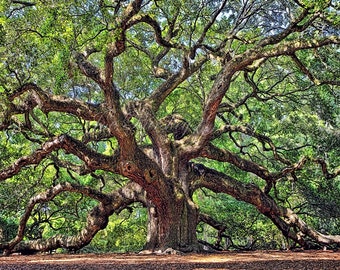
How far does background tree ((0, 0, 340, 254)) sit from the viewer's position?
22.6 ft

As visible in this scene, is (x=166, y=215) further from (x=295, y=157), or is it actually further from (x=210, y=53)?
(x=295, y=157)

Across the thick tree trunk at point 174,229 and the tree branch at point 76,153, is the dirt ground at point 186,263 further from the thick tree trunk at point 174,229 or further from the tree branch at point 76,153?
the tree branch at point 76,153

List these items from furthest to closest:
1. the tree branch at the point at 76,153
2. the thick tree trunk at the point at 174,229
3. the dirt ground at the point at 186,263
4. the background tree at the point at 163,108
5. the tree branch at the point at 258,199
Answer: the tree branch at the point at 258,199, the thick tree trunk at the point at 174,229, the tree branch at the point at 76,153, the background tree at the point at 163,108, the dirt ground at the point at 186,263

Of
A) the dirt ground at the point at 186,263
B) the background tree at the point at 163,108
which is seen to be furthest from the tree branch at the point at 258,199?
the dirt ground at the point at 186,263

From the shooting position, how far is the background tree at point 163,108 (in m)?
6.89

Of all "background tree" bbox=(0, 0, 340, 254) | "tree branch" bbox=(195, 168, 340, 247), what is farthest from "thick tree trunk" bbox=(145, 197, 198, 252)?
"tree branch" bbox=(195, 168, 340, 247)

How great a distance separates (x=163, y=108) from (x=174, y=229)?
527cm

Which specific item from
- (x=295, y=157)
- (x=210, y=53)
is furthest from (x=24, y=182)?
(x=295, y=157)

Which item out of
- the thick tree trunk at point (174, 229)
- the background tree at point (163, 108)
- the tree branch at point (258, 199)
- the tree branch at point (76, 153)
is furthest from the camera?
the tree branch at point (258, 199)

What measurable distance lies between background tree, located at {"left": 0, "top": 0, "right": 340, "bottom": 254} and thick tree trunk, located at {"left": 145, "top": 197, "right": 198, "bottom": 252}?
24 millimetres

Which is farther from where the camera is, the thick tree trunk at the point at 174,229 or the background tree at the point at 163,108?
the thick tree trunk at the point at 174,229

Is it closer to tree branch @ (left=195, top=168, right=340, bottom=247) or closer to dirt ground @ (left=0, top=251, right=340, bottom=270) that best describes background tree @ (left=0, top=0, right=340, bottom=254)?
tree branch @ (left=195, top=168, right=340, bottom=247)

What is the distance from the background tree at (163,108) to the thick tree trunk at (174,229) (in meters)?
0.02

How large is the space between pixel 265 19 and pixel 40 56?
556 cm
